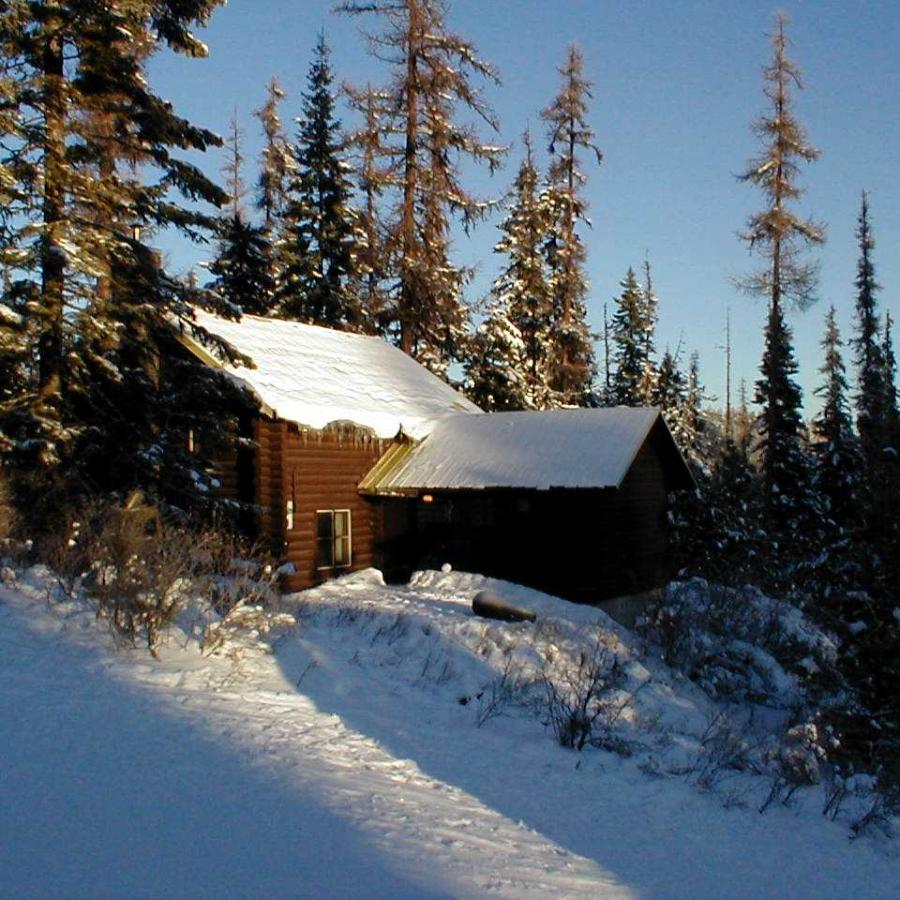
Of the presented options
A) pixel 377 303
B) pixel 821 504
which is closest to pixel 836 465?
pixel 821 504

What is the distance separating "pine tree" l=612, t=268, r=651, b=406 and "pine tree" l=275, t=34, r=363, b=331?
17.0 metres

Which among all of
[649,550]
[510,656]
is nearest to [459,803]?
[510,656]

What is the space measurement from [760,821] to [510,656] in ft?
16.2

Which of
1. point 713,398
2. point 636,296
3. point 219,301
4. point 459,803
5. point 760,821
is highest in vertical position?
point 636,296

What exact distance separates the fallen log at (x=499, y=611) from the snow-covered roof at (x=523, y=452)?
429cm

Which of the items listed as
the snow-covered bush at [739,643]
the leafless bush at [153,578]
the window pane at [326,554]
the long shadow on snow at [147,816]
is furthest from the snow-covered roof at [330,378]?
the long shadow on snow at [147,816]

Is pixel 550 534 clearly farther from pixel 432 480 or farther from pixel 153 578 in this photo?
pixel 153 578

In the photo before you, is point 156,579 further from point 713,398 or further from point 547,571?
point 713,398

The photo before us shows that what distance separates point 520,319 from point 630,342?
10.9 metres

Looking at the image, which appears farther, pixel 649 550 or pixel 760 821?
pixel 649 550

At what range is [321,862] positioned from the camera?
4.39 meters

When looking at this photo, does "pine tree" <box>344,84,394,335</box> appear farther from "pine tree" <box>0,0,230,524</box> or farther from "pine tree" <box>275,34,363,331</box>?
"pine tree" <box>0,0,230,524</box>

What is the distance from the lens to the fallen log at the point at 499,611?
13773 millimetres

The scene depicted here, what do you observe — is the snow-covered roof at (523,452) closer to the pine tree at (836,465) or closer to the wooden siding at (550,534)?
the wooden siding at (550,534)
